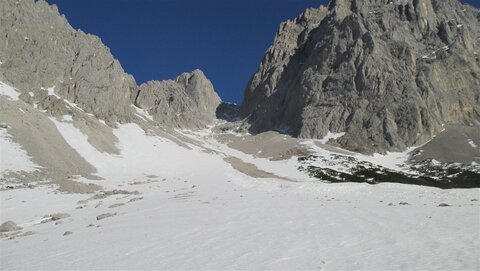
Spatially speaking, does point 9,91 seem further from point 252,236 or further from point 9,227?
point 252,236

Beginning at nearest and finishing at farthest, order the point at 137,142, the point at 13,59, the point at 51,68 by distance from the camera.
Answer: the point at 137,142 < the point at 13,59 < the point at 51,68

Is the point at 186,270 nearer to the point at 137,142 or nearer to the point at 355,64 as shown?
the point at 137,142

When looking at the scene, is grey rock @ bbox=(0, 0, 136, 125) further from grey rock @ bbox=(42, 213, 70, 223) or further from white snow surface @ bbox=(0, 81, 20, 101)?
grey rock @ bbox=(42, 213, 70, 223)

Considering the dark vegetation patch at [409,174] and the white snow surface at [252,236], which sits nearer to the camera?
the white snow surface at [252,236]

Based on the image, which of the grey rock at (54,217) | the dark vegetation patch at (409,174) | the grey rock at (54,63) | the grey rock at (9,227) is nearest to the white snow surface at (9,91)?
the grey rock at (54,63)

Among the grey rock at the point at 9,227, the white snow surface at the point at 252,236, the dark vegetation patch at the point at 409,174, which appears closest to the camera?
the white snow surface at the point at 252,236

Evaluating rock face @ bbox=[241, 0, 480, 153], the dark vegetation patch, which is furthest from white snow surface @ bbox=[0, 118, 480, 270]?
rock face @ bbox=[241, 0, 480, 153]

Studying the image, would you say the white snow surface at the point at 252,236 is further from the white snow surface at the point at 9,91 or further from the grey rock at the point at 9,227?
the white snow surface at the point at 9,91

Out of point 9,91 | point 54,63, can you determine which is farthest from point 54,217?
point 54,63

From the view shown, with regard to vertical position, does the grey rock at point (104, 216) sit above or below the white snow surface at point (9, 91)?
below

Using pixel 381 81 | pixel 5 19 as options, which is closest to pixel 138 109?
pixel 5 19

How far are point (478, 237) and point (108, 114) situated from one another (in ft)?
448

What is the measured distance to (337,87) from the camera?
624 ft

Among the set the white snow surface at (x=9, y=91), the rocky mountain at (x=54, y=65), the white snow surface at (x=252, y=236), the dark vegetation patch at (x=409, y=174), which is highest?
the rocky mountain at (x=54, y=65)
